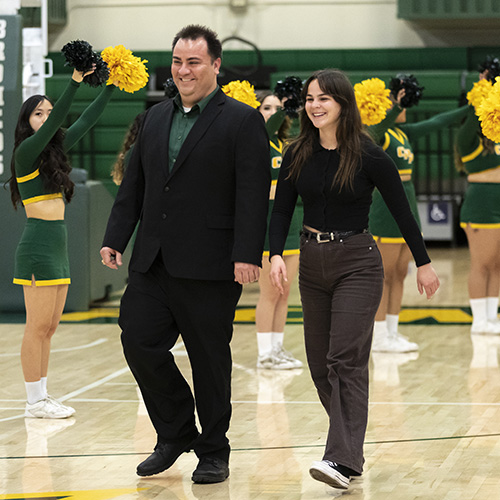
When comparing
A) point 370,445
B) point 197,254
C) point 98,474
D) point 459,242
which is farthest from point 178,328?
point 459,242

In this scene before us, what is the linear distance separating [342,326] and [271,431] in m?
1.18

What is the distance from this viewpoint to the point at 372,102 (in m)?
6.55

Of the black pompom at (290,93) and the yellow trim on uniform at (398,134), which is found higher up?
the black pompom at (290,93)

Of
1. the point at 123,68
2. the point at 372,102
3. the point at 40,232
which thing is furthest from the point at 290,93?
the point at 40,232

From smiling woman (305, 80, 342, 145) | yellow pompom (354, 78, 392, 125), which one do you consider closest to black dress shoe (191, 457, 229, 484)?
smiling woman (305, 80, 342, 145)

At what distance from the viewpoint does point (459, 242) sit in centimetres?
1504

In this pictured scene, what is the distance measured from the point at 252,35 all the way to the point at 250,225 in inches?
473

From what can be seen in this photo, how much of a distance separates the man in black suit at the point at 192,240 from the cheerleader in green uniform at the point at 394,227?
2959 millimetres

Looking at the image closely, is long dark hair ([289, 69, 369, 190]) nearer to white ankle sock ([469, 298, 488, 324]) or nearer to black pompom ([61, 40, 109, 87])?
black pompom ([61, 40, 109, 87])

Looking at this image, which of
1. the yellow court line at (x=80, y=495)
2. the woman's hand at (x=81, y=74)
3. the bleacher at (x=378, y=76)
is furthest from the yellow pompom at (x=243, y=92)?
the bleacher at (x=378, y=76)

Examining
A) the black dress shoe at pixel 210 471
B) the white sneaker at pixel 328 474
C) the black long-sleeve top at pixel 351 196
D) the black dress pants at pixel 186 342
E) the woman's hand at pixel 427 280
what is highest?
the black long-sleeve top at pixel 351 196

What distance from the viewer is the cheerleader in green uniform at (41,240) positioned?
5.26 metres

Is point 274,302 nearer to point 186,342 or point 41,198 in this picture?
point 41,198

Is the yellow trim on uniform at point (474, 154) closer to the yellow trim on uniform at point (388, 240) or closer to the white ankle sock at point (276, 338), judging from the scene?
the yellow trim on uniform at point (388, 240)
